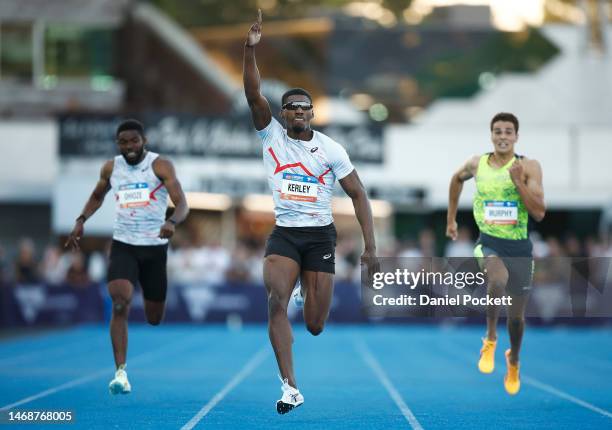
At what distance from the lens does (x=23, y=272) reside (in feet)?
80.2

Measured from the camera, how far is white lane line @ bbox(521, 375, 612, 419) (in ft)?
32.2

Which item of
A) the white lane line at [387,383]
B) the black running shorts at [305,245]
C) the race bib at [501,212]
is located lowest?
the white lane line at [387,383]

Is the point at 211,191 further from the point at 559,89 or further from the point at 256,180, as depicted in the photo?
the point at 559,89

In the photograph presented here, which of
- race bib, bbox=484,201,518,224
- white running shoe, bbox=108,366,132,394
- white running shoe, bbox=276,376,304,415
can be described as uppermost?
race bib, bbox=484,201,518,224

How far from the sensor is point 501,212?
1003 centimetres

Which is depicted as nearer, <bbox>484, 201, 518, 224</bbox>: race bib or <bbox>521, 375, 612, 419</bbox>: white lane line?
<bbox>521, 375, 612, 419</bbox>: white lane line

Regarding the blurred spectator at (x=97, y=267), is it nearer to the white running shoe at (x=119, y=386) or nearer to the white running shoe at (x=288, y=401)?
the white running shoe at (x=119, y=386)

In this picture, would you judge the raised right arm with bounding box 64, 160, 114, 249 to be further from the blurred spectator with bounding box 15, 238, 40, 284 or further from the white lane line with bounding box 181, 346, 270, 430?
the blurred spectator with bounding box 15, 238, 40, 284

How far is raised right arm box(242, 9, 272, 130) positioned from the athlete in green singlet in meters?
2.29

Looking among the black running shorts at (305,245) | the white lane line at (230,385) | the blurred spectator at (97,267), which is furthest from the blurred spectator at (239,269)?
the black running shorts at (305,245)

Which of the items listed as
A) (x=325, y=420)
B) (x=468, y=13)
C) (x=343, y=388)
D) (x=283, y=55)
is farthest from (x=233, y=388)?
(x=283, y=55)

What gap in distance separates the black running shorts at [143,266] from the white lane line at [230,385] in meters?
1.19

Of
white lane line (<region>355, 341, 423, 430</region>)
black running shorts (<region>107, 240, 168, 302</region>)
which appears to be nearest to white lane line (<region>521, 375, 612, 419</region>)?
white lane line (<region>355, 341, 423, 430</region>)

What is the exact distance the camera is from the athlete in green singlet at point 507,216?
9.65 m
